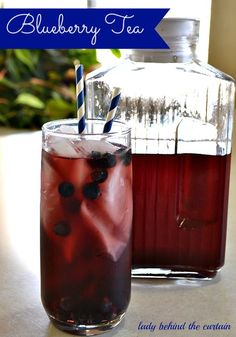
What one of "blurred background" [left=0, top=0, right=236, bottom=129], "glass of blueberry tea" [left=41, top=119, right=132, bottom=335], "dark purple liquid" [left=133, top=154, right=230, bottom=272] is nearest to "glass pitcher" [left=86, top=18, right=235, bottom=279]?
"dark purple liquid" [left=133, top=154, right=230, bottom=272]

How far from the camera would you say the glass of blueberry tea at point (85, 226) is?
1.82ft

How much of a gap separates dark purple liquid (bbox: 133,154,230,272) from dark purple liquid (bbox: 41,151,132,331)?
0.11 m

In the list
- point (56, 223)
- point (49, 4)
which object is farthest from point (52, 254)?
point (49, 4)

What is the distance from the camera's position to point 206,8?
1161 millimetres

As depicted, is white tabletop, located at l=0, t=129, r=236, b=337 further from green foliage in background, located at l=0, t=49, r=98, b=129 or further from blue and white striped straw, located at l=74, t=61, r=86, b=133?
green foliage in background, located at l=0, t=49, r=98, b=129

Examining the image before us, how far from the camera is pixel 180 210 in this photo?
70 cm

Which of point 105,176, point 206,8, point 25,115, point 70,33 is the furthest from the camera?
point 25,115

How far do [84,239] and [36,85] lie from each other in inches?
46.2

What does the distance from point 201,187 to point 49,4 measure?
1.11 meters

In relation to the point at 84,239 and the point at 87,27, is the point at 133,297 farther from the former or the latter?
the point at 87,27

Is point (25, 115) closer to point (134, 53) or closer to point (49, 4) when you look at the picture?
point (49, 4)

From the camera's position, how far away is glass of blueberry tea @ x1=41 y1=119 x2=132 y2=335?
21.9 inches

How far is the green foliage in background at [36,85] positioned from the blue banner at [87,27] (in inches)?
37.3

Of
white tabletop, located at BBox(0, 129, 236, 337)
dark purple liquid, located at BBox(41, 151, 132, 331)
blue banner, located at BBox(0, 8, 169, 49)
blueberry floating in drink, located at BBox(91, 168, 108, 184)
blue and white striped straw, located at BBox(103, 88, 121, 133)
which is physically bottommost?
white tabletop, located at BBox(0, 129, 236, 337)
